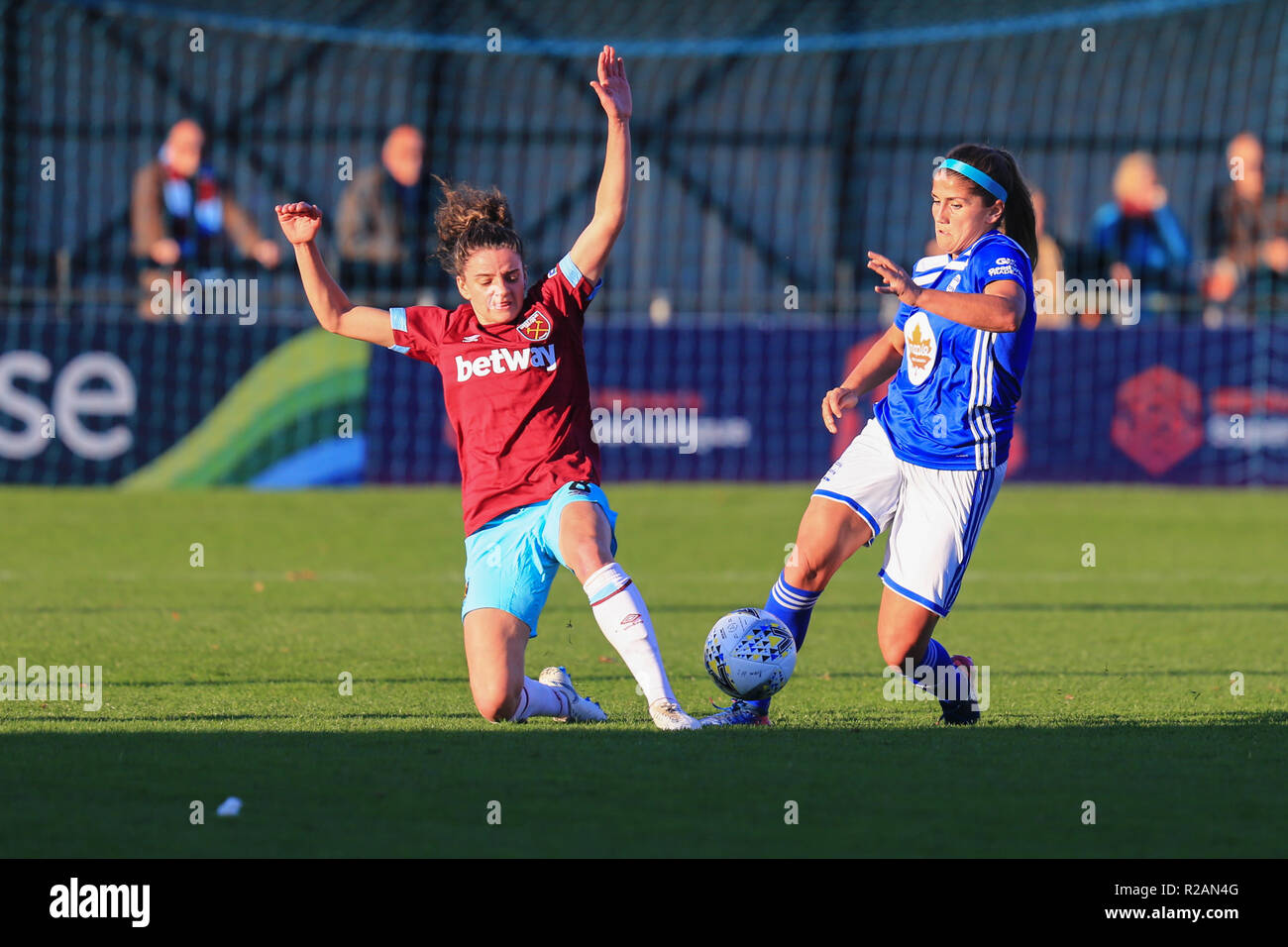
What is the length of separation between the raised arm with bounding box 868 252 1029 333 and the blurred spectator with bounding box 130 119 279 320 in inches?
425

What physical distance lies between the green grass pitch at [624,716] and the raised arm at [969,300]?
1.30 m

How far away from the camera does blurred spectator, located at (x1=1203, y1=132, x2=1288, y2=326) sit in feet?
53.7

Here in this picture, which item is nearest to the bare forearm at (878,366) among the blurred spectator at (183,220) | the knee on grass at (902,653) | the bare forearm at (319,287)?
the knee on grass at (902,653)

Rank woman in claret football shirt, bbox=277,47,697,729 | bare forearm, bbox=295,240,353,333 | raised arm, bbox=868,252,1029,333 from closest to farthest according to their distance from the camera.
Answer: raised arm, bbox=868,252,1029,333 < woman in claret football shirt, bbox=277,47,697,729 < bare forearm, bbox=295,240,353,333

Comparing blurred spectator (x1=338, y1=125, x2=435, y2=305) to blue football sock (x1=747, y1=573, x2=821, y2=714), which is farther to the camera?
blurred spectator (x1=338, y1=125, x2=435, y2=305)

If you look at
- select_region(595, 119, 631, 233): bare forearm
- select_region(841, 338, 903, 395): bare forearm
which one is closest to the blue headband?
select_region(841, 338, 903, 395): bare forearm

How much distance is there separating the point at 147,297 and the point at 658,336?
416cm

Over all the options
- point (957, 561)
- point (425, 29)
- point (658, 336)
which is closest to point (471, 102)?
point (425, 29)

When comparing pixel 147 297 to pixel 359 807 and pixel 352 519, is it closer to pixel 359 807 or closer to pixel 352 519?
pixel 352 519

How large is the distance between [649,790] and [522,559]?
4.34 ft

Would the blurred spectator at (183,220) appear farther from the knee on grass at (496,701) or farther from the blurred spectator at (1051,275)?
the knee on grass at (496,701)

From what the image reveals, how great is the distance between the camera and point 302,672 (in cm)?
759

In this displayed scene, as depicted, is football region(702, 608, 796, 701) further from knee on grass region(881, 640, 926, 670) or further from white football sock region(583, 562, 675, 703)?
knee on grass region(881, 640, 926, 670)

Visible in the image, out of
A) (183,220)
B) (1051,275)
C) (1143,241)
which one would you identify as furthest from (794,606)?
(1143,241)
